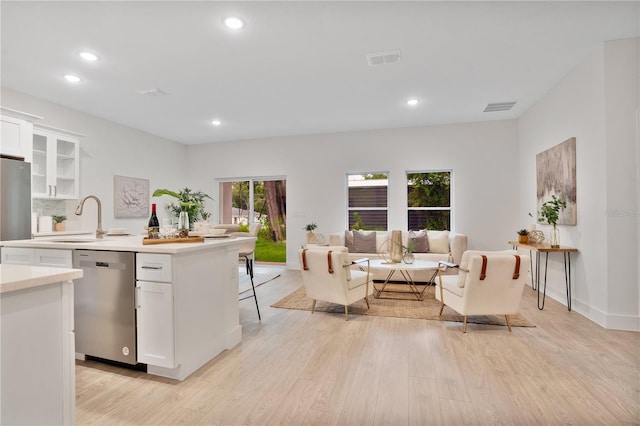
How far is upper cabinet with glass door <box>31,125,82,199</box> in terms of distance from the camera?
458 centimetres

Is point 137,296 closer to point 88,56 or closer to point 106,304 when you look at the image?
point 106,304

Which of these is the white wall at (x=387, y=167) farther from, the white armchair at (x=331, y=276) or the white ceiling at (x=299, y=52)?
the white armchair at (x=331, y=276)

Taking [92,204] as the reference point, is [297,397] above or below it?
below

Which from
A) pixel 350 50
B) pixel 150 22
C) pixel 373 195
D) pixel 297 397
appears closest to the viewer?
pixel 297 397

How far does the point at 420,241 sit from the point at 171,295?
14.9 feet

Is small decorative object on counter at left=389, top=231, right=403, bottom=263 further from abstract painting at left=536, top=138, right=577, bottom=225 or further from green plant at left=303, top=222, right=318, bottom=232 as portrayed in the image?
green plant at left=303, top=222, right=318, bottom=232

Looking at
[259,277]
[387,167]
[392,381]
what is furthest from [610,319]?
[259,277]

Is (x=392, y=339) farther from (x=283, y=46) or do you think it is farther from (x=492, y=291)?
(x=283, y=46)

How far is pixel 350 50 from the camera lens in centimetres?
337

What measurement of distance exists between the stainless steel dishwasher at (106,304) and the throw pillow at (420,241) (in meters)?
4.54

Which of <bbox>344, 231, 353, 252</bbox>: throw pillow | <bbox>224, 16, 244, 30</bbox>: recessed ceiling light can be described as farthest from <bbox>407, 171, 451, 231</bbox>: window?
<bbox>224, 16, 244, 30</bbox>: recessed ceiling light

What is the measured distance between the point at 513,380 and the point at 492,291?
105 cm

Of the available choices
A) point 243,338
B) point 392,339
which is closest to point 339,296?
point 392,339

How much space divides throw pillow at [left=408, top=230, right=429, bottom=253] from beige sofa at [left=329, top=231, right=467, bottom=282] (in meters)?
0.03
